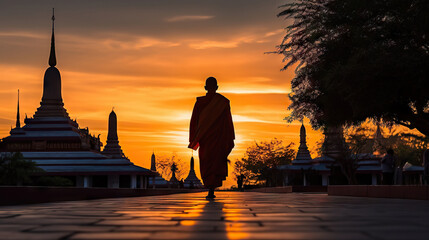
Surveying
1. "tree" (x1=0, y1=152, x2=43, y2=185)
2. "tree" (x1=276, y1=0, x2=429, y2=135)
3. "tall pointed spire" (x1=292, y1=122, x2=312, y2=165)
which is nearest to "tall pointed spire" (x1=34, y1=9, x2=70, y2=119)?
"tree" (x1=0, y1=152, x2=43, y2=185)

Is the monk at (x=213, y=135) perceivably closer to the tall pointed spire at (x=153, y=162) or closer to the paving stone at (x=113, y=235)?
the paving stone at (x=113, y=235)

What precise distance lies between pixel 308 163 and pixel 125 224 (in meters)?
69.7

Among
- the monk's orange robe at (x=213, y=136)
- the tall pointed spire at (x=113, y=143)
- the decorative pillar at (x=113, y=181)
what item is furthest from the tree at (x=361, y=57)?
the tall pointed spire at (x=113, y=143)

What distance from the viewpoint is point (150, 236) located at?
4.24 metres

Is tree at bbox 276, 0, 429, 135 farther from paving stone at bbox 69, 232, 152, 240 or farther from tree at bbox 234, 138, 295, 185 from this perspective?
tree at bbox 234, 138, 295, 185

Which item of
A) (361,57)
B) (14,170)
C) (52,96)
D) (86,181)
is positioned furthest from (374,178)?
(361,57)

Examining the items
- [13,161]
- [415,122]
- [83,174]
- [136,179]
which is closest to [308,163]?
[136,179]

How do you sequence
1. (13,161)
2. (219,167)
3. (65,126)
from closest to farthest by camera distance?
1. (219,167)
2. (13,161)
3. (65,126)

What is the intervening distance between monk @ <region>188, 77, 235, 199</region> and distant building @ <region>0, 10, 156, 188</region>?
4800 cm

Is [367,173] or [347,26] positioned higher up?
[347,26]

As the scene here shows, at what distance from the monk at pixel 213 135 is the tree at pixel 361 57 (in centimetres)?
289

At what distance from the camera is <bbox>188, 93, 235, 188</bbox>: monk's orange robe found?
13.2m

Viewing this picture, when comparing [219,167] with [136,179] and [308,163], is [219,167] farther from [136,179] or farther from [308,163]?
[308,163]

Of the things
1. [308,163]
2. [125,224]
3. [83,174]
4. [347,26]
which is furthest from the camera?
[308,163]
